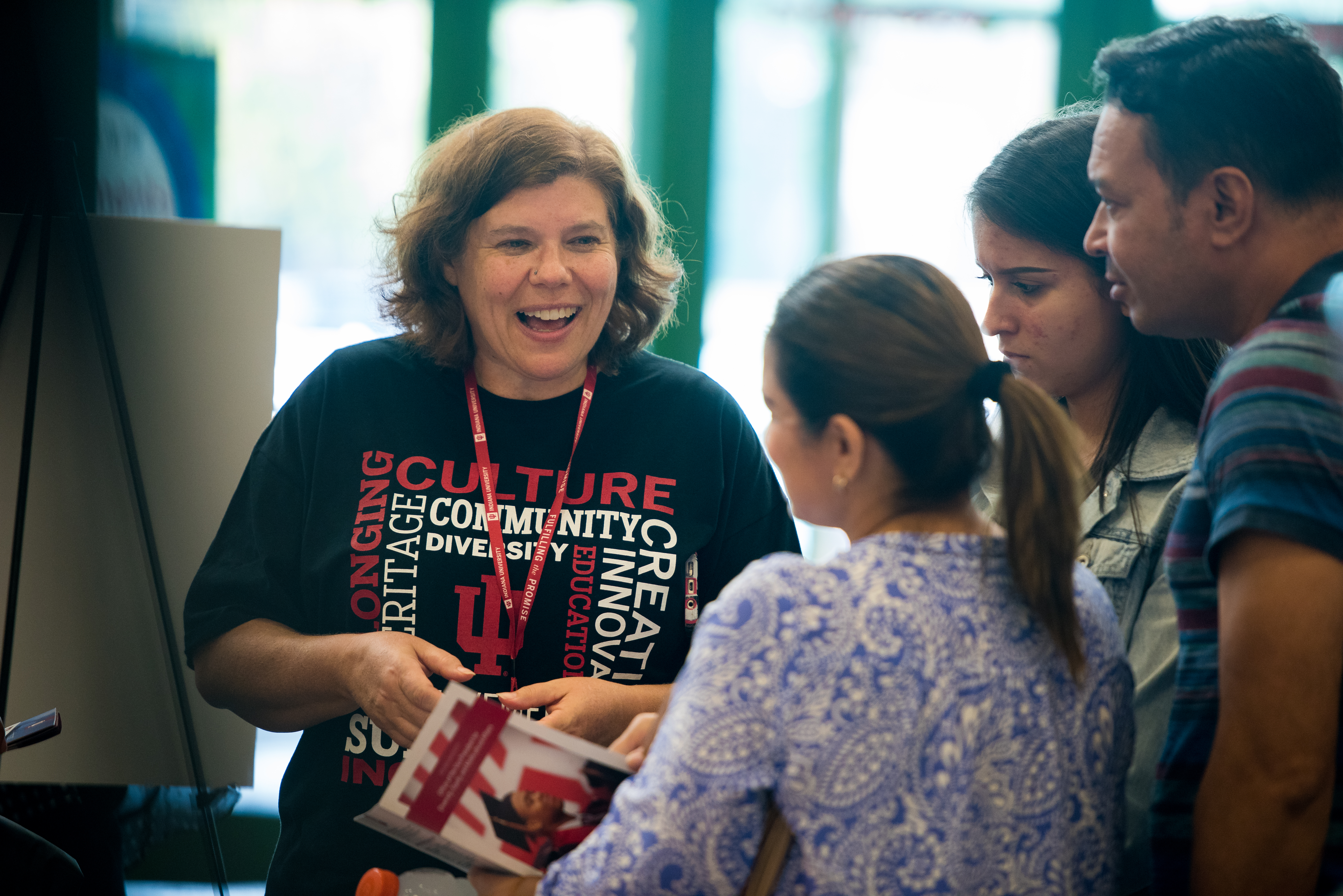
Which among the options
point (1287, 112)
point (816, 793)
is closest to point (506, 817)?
point (816, 793)

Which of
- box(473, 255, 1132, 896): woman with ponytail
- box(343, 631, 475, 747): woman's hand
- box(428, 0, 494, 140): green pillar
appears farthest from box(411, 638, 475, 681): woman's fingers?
box(428, 0, 494, 140): green pillar

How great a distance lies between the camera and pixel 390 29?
3.52m

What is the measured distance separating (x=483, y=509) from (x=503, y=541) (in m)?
0.06

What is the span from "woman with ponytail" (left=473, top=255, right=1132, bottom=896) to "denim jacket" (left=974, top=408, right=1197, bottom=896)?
8.3 inches

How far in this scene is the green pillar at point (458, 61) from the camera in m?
3.51

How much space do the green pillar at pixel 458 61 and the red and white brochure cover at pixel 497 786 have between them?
2.88m

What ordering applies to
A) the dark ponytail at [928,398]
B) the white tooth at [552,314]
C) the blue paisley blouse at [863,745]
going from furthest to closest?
the white tooth at [552,314], the dark ponytail at [928,398], the blue paisley blouse at [863,745]

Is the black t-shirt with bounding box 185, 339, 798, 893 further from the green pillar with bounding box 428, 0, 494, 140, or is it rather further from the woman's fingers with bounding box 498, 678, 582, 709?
the green pillar with bounding box 428, 0, 494, 140

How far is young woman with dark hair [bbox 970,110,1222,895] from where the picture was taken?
1406 millimetres

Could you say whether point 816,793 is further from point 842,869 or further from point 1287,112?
point 1287,112

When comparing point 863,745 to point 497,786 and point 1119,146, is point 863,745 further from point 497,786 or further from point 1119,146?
point 1119,146

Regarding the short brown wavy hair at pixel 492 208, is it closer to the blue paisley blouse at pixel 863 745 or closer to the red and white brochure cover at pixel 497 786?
the red and white brochure cover at pixel 497 786

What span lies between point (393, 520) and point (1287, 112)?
134 centimetres

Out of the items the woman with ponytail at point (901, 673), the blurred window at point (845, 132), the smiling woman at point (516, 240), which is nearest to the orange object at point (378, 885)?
the woman with ponytail at point (901, 673)
